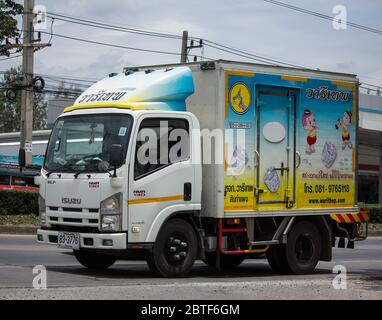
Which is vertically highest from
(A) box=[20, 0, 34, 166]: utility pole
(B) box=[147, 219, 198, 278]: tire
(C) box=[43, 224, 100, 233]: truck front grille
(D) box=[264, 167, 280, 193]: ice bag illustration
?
(A) box=[20, 0, 34, 166]: utility pole

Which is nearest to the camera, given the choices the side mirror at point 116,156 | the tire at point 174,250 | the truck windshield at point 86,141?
the side mirror at point 116,156

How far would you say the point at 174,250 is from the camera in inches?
482

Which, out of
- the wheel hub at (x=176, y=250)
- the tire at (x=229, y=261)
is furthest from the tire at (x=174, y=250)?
the tire at (x=229, y=261)

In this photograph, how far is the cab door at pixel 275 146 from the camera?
13125 millimetres

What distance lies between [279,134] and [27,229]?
11.5 meters

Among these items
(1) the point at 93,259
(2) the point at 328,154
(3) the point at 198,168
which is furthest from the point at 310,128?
(1) the point at 93,259

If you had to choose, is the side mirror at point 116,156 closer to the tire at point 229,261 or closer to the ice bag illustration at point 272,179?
the ice bag illustration at point 272,179

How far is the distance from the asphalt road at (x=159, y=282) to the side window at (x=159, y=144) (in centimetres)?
176

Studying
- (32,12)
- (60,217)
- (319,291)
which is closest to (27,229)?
(32,12)

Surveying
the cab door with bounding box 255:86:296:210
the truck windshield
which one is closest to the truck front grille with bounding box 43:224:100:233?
the truck windshield

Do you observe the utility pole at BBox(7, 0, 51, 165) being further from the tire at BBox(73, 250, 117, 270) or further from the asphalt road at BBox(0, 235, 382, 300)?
the tire at BBox(73, 250, 117, 270)

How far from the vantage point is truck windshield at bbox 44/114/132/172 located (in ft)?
38.7

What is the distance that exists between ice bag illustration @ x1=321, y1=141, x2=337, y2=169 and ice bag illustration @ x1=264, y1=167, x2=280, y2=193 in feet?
3.85
